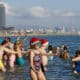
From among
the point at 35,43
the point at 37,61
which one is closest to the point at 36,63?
the point at 37,61

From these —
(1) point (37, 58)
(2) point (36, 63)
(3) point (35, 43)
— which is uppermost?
(3) point (35, 43)

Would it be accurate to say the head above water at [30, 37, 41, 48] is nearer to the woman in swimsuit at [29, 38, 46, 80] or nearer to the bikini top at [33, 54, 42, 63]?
the woman in swimsuit at [29, 38, 46, 80]

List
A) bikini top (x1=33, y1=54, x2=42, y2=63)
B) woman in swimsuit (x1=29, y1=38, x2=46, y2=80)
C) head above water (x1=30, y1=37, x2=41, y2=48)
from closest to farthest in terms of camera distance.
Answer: head above water (x1=30, y1=37, x2=41, y2=48)
woman in swimsuit (x1=29, y1=38, x2=46, y2=80)
bikini top (x1=33, y1=54, x2=42, y2=63)

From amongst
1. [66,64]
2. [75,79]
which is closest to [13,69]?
[75,79]

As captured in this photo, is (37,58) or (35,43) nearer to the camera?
(35,43)

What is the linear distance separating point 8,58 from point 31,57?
10.5 m

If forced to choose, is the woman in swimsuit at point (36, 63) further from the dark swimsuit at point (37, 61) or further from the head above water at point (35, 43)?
the head above water at point (35, 43)

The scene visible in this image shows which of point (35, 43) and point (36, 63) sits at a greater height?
point (35, 43)

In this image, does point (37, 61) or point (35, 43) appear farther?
point (37, 61)

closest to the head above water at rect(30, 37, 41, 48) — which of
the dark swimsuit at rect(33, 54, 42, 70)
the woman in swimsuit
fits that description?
the woman in swimsuit

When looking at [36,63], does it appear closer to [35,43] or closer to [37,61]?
[37,61]

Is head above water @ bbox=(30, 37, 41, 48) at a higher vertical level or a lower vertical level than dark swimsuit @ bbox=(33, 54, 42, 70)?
higher

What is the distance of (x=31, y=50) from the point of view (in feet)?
45.1

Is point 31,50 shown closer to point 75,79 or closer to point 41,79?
point 41,79
